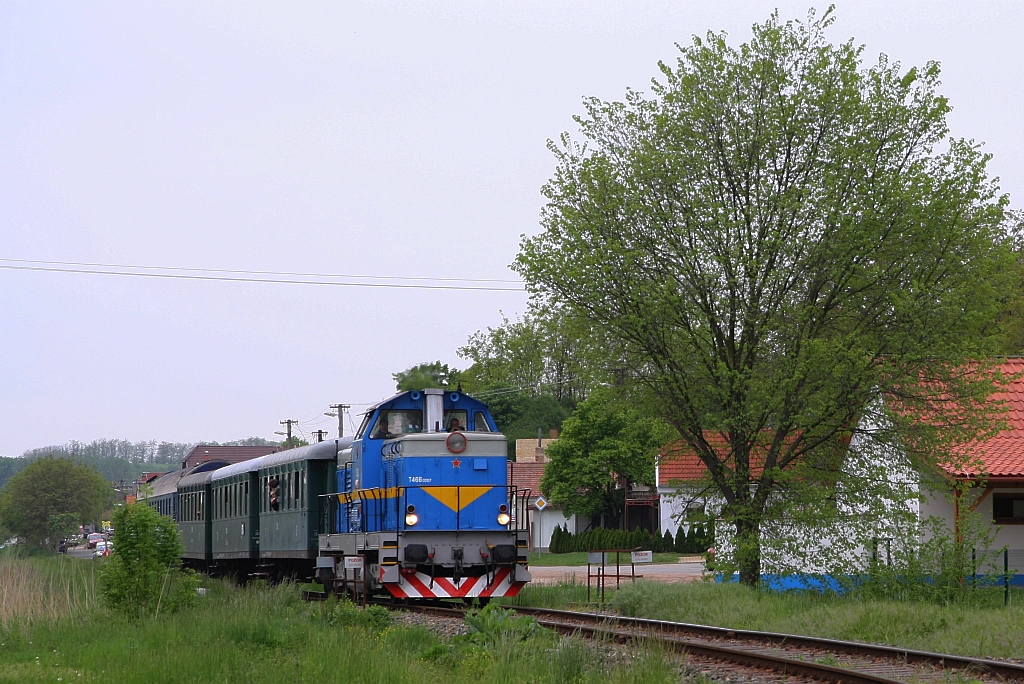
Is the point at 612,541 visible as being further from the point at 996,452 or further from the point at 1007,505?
the point at 996,452

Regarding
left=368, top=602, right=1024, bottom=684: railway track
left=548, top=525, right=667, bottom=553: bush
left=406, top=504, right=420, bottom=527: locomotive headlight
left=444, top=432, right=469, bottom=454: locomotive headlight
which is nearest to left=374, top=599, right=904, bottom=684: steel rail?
left=368, top=602, right=1024, bottom=684: railway track

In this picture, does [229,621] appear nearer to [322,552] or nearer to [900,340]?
[322,552]

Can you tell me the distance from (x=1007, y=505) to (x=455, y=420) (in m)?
11.8

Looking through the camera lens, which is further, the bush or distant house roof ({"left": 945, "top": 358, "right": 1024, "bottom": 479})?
the bush

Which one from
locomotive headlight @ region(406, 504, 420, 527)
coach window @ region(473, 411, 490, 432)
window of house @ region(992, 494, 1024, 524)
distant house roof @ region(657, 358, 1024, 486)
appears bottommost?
window of house @ region(992, 494, 1024, 524)

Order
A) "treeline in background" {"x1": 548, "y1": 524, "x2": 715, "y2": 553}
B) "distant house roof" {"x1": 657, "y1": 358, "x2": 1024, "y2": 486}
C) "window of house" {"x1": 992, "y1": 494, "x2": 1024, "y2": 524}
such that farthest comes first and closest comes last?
"treeline in background" {"x1": 548, "y1": 524, "x2": 715, "y2": 553}
"window of house" {"x1": 992, "y1": 494, "x2": 1024, "y2": 524}
"distant house roof" {"x1": 657, "y1": 358, "x2": 1024, "y2": 486}

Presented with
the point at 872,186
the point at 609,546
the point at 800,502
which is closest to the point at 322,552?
the point at 800,502

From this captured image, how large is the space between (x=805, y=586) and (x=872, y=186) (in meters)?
7.03

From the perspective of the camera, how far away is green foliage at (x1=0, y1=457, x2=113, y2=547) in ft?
261

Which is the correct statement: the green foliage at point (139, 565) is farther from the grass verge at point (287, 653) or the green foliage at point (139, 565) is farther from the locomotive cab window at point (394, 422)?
the locomotive cab window at point (394, 422)

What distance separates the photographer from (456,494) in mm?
18828

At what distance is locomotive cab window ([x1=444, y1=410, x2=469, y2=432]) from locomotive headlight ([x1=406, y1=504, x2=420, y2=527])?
1.54m

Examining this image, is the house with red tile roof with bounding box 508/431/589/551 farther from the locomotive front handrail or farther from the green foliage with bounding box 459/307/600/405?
the locomotive front handrail

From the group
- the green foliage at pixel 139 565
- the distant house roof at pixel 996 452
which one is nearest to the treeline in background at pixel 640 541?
the distant house roof at pixel 996 452
